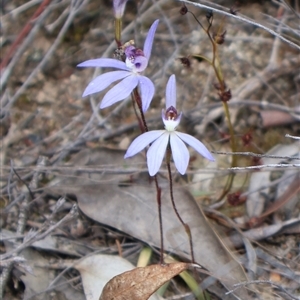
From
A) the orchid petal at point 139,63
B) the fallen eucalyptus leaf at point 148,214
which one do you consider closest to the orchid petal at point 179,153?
the orchid petal at point 139,63

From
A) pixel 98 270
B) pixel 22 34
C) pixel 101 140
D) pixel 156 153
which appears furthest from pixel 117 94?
pixel 22 34

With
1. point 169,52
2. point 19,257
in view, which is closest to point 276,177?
point 169,52

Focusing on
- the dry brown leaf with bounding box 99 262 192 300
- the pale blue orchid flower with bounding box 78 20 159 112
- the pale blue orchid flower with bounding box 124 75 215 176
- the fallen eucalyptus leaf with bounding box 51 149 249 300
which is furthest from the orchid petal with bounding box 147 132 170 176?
the fallen eucalyptus leaf with bounding box 51 149 249 300

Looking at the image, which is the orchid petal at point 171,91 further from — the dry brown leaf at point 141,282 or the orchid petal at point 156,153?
the dry brown leaf at point 141,282

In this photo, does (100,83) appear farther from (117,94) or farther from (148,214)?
(148,214)

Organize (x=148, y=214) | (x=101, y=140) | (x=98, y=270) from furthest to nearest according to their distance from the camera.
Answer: (x=101, y=140), (x=148, y=214), (x=98, y=270)

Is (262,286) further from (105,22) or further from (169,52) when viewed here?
(105,22)
